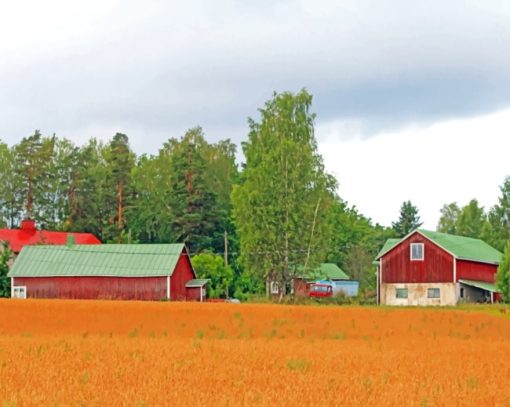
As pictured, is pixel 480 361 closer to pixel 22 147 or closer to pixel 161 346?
pixel 161 346

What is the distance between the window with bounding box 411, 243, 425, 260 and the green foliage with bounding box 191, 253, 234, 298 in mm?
14568

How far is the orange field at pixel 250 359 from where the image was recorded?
15586mm

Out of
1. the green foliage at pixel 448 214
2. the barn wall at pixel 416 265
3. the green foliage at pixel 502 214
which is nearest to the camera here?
the barn wall at pixel 416 265

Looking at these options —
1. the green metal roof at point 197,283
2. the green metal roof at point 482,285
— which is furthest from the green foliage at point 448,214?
the green metal roof at point 197,283

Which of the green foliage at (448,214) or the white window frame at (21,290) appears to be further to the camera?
the green foliage at (448,214)

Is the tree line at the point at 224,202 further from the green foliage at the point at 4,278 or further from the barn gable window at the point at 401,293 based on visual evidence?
the green foliage at the point at 4,278

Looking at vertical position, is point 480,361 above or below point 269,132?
below

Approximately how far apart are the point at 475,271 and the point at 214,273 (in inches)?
792

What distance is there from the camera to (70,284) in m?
70.1

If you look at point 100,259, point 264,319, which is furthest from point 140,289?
point 264,319

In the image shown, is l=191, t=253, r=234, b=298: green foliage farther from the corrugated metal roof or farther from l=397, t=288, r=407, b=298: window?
the corrugated metal roof

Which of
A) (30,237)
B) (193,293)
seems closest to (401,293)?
(193,293)

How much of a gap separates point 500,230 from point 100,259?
53308 mm

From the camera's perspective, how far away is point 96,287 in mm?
69750
